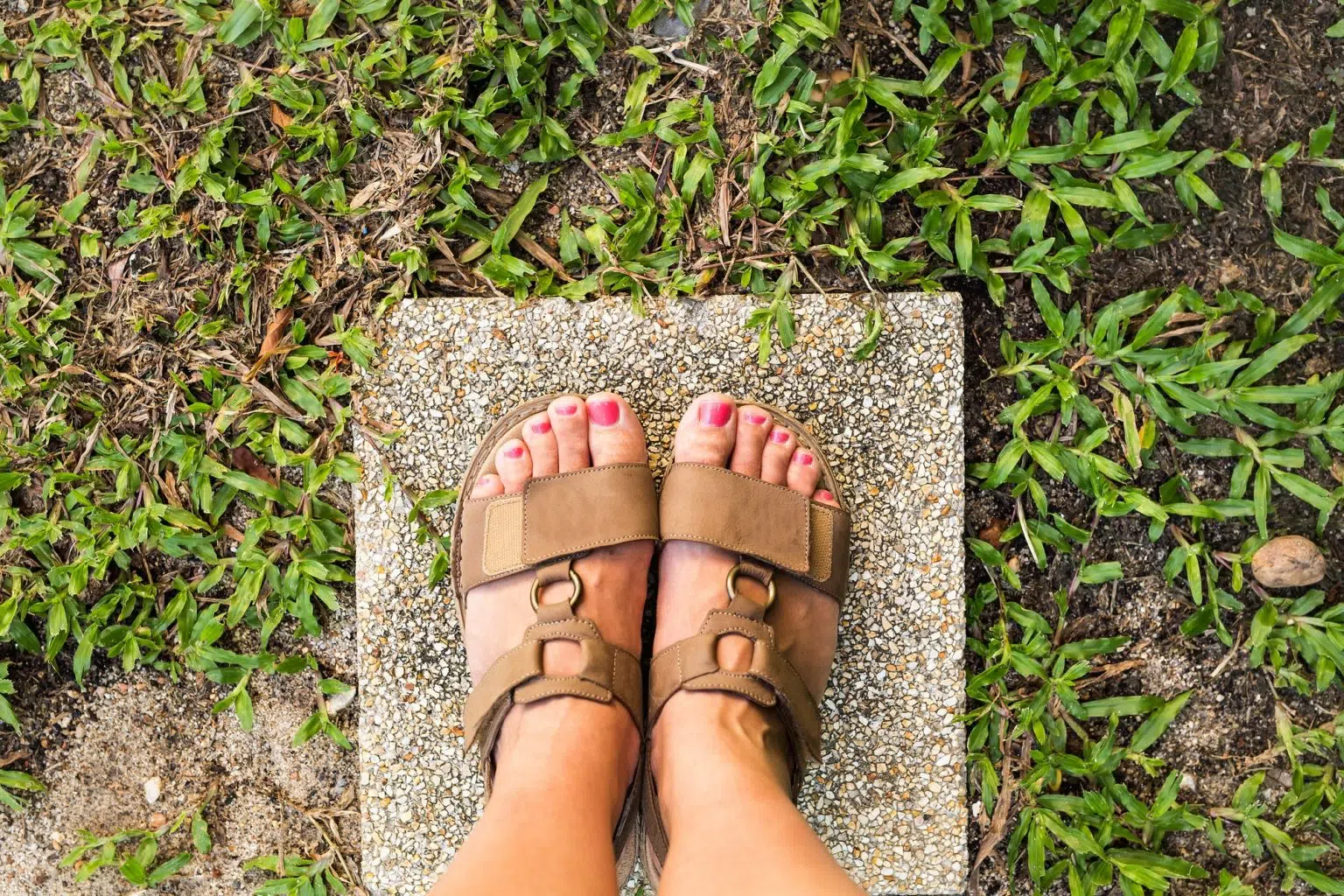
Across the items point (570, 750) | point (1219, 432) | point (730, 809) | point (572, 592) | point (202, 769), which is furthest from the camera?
point (202, 769)

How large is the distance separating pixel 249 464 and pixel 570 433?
2.22ft

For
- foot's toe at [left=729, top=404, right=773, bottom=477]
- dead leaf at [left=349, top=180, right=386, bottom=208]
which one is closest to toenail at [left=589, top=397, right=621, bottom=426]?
foot's toe at [left=729, top=404, right=773, bottom=477]

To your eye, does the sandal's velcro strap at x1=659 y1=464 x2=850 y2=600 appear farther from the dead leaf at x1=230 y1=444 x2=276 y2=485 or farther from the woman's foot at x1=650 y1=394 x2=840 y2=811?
the dead leaf at x1=230 y1=444 x2=276 y2=485

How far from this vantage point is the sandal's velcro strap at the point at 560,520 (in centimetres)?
158

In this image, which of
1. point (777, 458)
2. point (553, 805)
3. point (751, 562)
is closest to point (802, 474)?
point (777, 458)

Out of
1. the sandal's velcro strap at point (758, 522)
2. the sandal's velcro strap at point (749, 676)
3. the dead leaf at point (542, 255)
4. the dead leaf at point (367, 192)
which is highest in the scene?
the dead leaf at point (367, 192)

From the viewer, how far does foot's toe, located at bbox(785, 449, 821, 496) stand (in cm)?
161

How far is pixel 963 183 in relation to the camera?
1.65 meters

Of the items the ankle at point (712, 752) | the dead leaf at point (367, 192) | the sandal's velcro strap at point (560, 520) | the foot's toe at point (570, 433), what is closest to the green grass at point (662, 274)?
the dead leaf at point (367, 192)

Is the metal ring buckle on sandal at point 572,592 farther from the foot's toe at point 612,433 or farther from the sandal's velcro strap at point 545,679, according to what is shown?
the foot's toe at point 612,433

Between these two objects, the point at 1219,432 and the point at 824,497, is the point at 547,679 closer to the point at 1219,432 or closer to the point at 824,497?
the point at 824,497

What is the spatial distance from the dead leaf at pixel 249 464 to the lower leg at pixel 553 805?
0.71 m

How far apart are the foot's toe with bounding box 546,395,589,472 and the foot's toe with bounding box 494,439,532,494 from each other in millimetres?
61

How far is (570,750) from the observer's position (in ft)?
4.76
